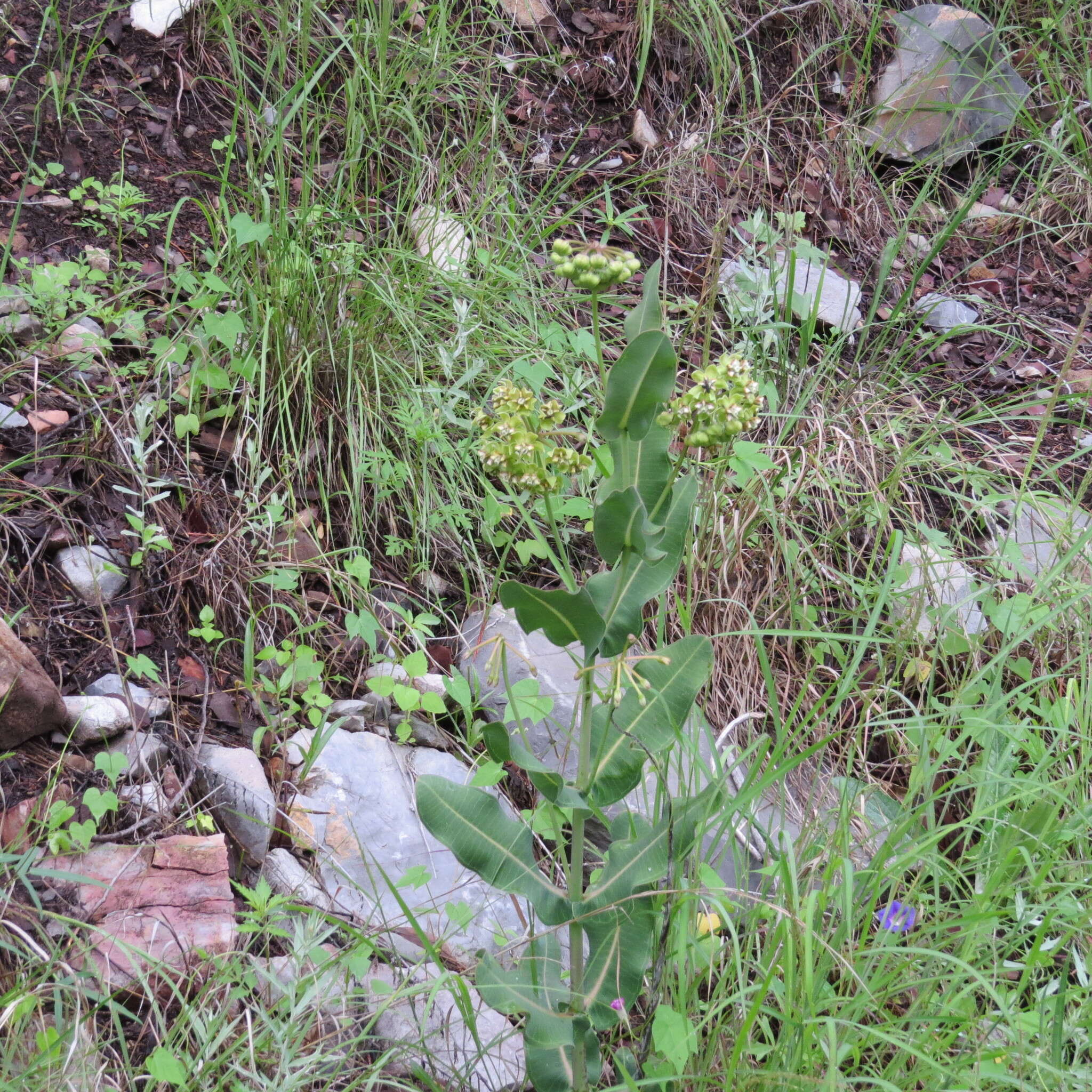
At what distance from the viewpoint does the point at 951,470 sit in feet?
9.74

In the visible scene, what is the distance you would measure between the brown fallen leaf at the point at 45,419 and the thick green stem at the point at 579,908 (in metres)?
1.58

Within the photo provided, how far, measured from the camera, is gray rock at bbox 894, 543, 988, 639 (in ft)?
8.14

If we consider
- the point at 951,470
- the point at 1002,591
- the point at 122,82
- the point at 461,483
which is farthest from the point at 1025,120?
the point at 122,82

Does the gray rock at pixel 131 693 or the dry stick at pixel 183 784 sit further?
the gray rock at pixel 131 693

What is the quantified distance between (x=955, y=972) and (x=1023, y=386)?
2.38 metres

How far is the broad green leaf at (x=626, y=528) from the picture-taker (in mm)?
1211

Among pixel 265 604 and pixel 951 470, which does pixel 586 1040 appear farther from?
pixel 951 470

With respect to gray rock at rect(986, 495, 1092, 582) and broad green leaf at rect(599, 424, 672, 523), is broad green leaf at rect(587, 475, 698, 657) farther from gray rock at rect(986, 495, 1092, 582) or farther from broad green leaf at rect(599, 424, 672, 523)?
gray rock at rect(986, 495, 1092, 582)

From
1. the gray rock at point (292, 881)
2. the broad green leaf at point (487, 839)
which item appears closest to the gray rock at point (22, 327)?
the gray rock at point (292, 881)

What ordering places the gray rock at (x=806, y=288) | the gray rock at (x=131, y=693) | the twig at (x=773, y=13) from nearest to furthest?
the gray rock at (x=131, y=693), the gray rock at (x=806, y=288), the twig at (x=773, y=13)

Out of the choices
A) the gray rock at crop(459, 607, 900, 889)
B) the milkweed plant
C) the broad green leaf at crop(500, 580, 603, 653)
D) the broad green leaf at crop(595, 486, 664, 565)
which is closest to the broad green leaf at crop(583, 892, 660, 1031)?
the milkweed plant

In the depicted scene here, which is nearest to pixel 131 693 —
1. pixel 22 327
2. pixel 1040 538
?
pixel 22 327

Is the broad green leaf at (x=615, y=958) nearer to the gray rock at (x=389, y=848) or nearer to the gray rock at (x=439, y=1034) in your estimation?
the gray rock at (x=439, y=1034)

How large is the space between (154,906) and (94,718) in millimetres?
413
